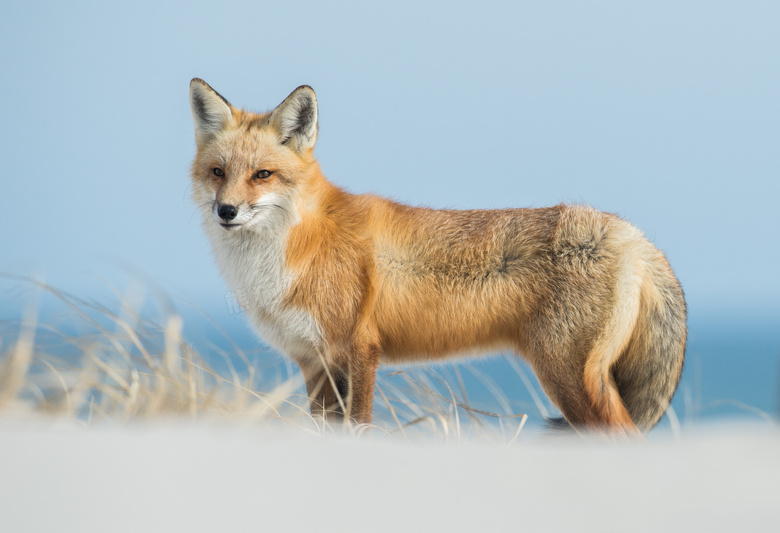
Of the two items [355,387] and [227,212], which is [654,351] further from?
[227,212]

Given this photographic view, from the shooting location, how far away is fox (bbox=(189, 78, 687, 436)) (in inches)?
139

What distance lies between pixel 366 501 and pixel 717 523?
0.80m

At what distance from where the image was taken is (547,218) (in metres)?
3.85

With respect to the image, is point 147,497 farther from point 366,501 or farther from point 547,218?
point 547,218

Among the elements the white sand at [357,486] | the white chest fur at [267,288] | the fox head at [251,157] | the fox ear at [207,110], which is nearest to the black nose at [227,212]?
the fox head at [251,157]

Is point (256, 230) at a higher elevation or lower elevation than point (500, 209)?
lower

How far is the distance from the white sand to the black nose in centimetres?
153

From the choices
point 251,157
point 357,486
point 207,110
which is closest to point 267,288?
point 251,157

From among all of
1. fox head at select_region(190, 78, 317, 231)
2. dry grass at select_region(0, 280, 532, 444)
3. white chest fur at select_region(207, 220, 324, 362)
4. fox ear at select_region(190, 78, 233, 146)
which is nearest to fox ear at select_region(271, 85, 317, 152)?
fox head at select_region(190, 78, 317, 231)

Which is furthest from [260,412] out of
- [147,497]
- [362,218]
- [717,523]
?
[717,523]

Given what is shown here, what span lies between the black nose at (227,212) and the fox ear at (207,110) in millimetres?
745

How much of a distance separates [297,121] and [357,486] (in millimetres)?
2559

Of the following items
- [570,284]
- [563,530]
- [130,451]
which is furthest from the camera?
[570,284]

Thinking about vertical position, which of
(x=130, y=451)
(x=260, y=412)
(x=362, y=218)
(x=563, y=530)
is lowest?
(x=260, y=412)
